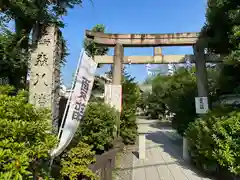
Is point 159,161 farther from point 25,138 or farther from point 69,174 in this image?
point 25,138

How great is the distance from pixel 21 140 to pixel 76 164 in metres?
2.13

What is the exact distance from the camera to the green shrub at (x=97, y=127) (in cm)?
550

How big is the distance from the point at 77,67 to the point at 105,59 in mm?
5130

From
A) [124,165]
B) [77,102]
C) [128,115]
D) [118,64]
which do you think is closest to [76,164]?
[77,102]

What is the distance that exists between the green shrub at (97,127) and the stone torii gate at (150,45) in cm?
203

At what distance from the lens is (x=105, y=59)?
8.73 m

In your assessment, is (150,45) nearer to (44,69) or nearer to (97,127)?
(97,127)

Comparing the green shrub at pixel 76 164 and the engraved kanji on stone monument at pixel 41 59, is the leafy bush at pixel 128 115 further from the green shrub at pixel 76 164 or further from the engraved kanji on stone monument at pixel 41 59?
the engraved kanji on stone monument at pixel 41 59

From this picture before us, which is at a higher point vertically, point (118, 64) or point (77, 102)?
point (118, 64)

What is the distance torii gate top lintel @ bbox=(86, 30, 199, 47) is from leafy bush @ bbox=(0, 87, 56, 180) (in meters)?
6.04

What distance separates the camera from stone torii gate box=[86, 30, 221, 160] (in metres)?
8.12

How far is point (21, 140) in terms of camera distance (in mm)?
2154

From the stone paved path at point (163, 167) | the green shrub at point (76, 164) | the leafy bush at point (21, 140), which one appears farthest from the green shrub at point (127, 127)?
the leafy bush at point (21, 140)

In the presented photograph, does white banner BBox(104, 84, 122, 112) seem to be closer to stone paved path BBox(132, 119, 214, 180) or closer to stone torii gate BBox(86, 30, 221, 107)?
stone torii gate BBox(86, 30, 221, 107)
